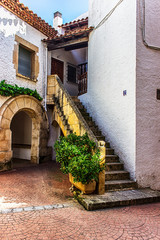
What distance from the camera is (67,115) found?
271 inches

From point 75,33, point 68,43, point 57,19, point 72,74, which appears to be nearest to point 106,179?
point 75,33

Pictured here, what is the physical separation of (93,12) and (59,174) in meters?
7.00

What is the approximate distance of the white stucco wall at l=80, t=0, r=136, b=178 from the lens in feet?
17.6

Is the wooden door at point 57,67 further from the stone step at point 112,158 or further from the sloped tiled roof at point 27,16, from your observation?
the stone step at point 112,158

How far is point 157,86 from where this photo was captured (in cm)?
545

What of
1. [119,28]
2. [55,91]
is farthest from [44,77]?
[119,28]

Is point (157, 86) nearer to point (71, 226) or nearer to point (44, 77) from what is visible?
point (71, 226)

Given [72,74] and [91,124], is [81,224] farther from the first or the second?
[72,74]

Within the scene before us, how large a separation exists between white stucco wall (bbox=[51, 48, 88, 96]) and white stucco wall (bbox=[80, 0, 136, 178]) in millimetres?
2760

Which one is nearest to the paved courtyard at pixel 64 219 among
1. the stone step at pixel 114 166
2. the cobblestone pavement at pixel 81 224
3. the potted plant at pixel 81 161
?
the cobblestone pavement at pixel 81 224

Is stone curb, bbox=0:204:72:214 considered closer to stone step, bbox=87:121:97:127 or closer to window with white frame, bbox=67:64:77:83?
stone step, bbox=87:121:97:127

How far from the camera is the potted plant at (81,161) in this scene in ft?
13.5

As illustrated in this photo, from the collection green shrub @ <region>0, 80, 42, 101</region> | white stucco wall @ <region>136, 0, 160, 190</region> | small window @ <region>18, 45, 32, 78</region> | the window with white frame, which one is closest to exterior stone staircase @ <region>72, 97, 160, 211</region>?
white stucco wall @ <region>136, 0, 160, 190</region>

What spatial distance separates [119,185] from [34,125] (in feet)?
17.0
